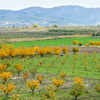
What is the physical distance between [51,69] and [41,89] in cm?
1385

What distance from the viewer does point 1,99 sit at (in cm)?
2386

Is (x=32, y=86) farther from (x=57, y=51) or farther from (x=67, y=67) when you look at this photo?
(x=57, y=51)

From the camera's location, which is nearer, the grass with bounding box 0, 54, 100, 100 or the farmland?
the farmland

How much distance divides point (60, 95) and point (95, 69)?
1781 centimetres

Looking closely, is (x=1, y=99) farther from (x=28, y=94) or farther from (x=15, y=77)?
(x=15, y=77)

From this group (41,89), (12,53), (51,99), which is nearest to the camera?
(51,99)

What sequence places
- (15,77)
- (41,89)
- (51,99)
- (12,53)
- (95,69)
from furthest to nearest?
(12,53) < (95,69) < (15,77) < (41,89) < (51,99)

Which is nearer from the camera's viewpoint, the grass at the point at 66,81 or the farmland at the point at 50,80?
the farmland at the point at 50,80

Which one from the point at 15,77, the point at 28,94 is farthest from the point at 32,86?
the point at 15,77

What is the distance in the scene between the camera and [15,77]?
3509 centimetres

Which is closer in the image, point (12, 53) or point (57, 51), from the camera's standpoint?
point (12, 53)

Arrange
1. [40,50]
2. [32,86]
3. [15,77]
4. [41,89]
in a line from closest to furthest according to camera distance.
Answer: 1. [32,86]
2. [41,89]
3. [15,77]
4. [40,50]

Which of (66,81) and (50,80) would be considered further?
(50,80)

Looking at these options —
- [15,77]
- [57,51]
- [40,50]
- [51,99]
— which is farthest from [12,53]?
[51,99]
